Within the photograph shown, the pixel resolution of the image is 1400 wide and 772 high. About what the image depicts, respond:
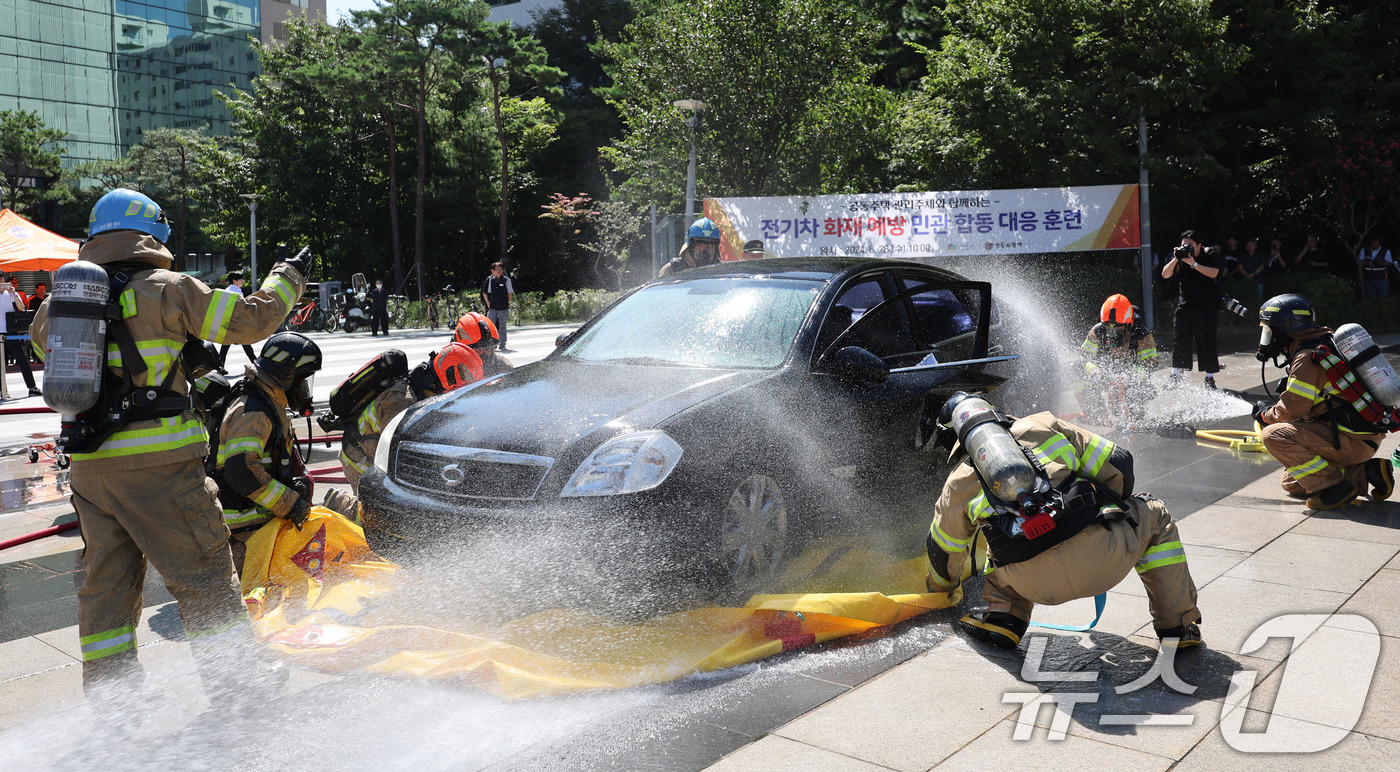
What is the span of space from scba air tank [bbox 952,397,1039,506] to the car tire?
92 cm

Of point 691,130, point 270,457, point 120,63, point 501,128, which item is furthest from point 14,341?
point 120,63

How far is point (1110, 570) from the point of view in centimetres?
362

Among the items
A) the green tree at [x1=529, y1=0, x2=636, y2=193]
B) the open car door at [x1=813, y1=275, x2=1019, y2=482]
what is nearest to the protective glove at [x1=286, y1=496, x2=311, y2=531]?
the open car door at [x1=813, y1=275, x2=1019, y2=482]

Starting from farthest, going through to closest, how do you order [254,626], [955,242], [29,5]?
[29,5] → [955,242] → [254,626]

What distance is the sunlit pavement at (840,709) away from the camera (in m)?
3.04

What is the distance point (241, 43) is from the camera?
260 ft

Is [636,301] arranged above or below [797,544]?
above

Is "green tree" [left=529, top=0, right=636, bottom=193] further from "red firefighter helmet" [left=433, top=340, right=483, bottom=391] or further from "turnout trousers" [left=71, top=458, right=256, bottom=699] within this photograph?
"turnout trousers" [left=71, top=458, right=256, bottom=699]

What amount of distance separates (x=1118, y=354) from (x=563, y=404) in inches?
251

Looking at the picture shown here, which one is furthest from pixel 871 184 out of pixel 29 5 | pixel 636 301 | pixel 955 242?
pixel 29 5

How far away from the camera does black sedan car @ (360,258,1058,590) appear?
3.89 m

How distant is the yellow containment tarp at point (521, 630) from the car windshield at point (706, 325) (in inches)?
40.9

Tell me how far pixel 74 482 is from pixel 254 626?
99 cm

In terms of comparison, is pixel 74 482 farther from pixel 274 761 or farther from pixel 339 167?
pixel 339 167
